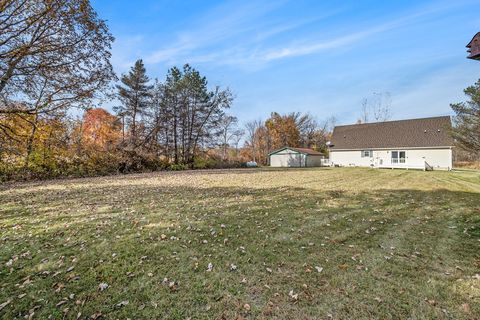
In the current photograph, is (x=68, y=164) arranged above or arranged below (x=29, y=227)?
above

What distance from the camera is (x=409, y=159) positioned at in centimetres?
2380

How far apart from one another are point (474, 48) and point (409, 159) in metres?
24.6

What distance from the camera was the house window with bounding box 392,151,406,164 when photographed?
24406mm

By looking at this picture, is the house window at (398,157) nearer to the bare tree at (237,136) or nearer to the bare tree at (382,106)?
the bare tree at (382,106)

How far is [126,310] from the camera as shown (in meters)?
2.46

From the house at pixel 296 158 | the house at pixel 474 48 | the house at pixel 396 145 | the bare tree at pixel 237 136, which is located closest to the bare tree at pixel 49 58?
the house at pixel 474 48

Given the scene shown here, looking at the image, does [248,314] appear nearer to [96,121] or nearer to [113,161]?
[113,161]

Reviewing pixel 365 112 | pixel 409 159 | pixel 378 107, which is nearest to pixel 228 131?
pixel 365 112

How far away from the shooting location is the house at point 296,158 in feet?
106

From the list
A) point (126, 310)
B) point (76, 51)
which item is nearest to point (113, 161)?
point (76, 51)

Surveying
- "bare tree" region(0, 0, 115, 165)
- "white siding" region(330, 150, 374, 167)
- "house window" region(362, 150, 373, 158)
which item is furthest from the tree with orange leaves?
"house window" region(362, 150, 373, 158)

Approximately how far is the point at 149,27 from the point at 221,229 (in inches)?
444

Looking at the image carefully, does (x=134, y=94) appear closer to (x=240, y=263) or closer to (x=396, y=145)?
(x=240, y=263)

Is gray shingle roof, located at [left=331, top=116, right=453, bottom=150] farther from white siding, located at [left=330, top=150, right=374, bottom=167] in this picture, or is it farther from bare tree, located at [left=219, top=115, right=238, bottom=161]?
bare tree, located at [left=219, top=115, right=238, bottom=161]
